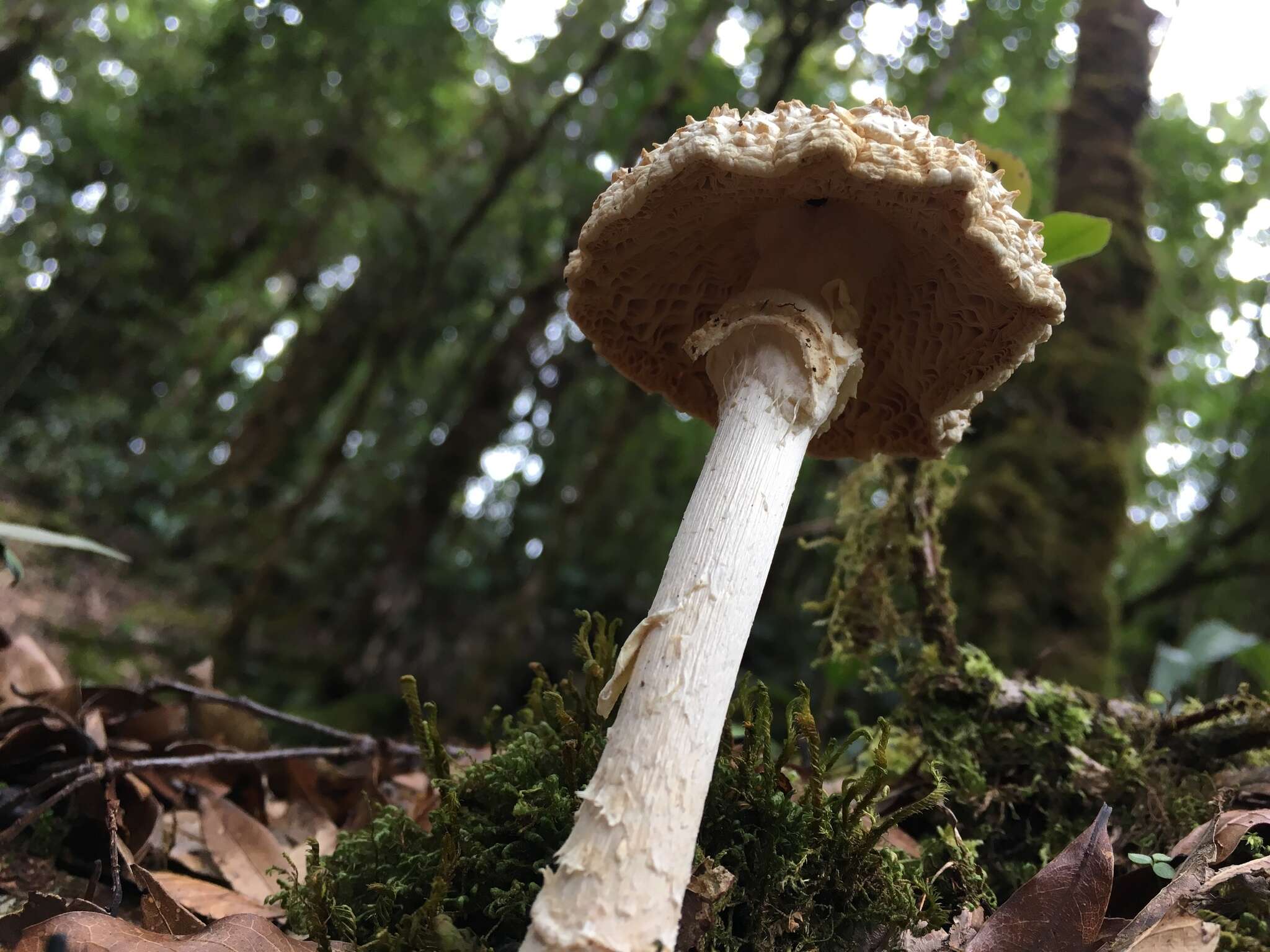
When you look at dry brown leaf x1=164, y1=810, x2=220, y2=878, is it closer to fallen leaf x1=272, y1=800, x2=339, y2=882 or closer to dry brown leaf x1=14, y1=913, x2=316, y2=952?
fallen leaf x1=272, y1=800, x2=339, y2=882

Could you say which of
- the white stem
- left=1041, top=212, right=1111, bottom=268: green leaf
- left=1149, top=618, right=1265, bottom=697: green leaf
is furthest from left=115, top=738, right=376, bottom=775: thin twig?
left=1149, top=618, right=1265, bottom=697: green leaf

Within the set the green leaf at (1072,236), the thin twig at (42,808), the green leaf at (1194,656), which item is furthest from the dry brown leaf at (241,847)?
the green leaf at (1194,656)

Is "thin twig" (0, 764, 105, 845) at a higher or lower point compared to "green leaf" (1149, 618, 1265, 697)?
lower

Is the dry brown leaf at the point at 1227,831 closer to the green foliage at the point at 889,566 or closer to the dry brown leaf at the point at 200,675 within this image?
the green foliage at the point at 889,566

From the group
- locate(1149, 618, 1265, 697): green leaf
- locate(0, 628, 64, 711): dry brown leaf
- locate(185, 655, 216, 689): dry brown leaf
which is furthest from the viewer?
locate(1149, 618, 1265, 697): green leaf

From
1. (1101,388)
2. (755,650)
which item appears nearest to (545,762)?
(1101,388)

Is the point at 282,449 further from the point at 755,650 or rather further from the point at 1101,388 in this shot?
the point at 1101,388

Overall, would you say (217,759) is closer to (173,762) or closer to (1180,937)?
(173,762)
